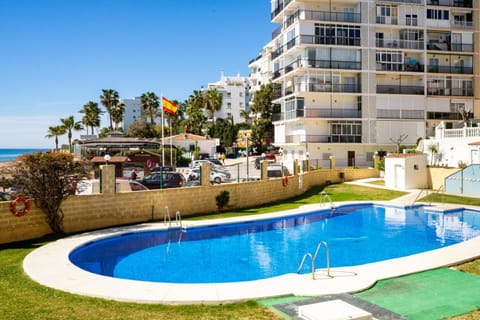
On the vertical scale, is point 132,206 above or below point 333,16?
below

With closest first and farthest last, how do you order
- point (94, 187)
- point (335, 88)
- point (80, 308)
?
point (80, 308) → point (94, 187) → point (335, 88)

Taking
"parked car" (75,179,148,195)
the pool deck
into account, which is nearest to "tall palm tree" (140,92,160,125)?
"parked car" (75,179,148,195)

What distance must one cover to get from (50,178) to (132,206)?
4.48 m

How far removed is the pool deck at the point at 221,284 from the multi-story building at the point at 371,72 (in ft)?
110

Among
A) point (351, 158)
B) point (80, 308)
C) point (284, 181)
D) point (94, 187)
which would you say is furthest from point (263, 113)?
point (80, 308)

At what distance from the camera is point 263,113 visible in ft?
221

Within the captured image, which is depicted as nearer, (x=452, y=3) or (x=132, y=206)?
(x=132, y=206)

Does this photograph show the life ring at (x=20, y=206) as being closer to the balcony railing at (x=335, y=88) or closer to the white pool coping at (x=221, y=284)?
the white pool coping at (x=221, y=284)

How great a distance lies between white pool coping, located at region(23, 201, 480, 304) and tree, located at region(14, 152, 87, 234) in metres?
3.58

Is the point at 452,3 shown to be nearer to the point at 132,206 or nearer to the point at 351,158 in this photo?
the point at 351,158

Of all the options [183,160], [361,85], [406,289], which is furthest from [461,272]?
[183,160]

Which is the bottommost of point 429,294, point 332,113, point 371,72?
point 429,294

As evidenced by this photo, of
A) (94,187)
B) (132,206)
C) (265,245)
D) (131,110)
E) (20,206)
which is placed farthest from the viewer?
(131,110)

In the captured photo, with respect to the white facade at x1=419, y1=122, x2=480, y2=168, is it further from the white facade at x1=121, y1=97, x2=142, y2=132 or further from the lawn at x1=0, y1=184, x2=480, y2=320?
the white facade at x1=121, y1=97, x2=142, y2=132
